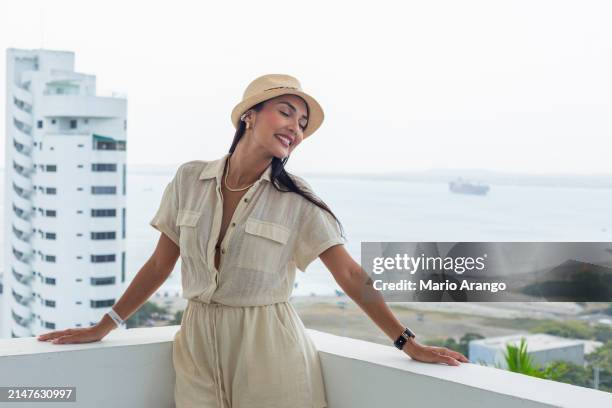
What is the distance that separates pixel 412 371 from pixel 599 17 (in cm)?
851

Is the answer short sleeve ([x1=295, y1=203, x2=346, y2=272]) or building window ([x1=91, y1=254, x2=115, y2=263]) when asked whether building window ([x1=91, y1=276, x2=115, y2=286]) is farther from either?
short sleeve ([x1=295, y1=203, x2=346, y2=272])

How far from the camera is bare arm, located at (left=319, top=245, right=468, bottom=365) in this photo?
1688 millimetres

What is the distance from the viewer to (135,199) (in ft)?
41.8

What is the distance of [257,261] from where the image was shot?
1699mm

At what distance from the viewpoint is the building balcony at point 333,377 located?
1531 mm

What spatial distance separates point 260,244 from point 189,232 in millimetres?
180

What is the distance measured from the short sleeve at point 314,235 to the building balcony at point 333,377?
288 millimetres

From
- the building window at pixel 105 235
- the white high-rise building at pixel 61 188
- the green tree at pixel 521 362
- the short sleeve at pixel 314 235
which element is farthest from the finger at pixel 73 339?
the building window at pixel 105 235

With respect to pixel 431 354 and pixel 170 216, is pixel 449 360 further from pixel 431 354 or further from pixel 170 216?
pixel 170 216

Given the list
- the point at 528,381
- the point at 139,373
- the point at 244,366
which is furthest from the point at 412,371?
the point at 139,373

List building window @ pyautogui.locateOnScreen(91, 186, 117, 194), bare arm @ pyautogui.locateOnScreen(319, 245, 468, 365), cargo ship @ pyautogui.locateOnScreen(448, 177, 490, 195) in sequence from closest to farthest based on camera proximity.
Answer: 1. bare arm @ pyautogui.locateOnScreen(319, 245, 468, 365)
2. cargo ship @ pyautogui.locateOnScreen(448, 177, 490, 195)
3. building window @ pyautogui.locateOnScreen(91, 186, 117, 194)

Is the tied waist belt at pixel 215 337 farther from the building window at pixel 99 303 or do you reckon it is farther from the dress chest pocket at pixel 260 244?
the building window at pixel 99 303

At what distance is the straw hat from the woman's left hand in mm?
592

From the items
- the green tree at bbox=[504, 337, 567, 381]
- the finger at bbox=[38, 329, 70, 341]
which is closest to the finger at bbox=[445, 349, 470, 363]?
the finger at bbox=[38, 329, 70, 341]
